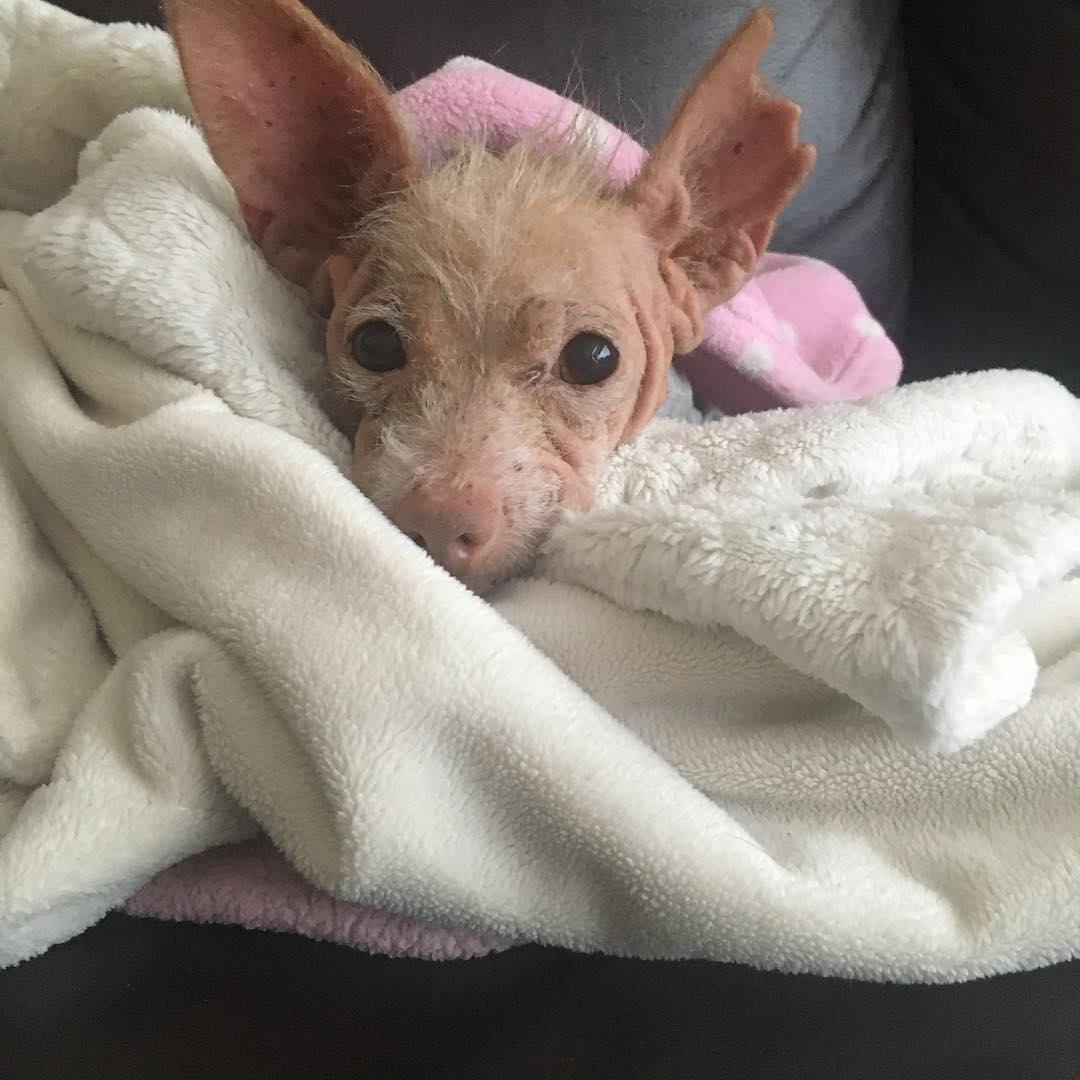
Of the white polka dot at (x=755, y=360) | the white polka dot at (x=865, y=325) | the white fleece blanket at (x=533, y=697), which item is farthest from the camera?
the white polka dot at (x=865, y=325)

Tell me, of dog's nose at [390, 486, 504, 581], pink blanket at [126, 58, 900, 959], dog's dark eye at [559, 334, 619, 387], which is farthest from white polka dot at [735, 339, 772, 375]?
dog's nose at [390, 486, 504, 581]

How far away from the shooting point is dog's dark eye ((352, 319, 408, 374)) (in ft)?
2.00

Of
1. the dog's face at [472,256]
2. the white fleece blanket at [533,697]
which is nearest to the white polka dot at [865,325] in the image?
the dog's face at [472,256]

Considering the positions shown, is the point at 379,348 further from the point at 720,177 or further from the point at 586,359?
the point at 720,177

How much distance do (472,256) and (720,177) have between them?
0.21 metres

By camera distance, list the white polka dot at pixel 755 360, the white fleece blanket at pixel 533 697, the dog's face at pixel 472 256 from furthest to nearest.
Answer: the white polka dot at pixel 755 360, the dog's face at pixel 472 256, the white fleece blanket at pixel 533 697

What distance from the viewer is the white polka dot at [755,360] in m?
0.82

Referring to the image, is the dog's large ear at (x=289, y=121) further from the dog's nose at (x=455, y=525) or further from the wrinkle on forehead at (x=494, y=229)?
the dog's nose at (x=455, y=525)

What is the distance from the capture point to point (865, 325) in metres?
0.98

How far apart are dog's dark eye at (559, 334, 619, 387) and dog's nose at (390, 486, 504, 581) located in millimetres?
111

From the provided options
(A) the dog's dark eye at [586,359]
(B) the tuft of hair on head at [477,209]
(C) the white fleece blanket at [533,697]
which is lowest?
(C) the white fleece blanket at [533,697]

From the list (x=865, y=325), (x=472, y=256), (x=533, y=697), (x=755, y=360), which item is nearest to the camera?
(x=533, y=697)

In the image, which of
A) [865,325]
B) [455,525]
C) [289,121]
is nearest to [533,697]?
[455,525]

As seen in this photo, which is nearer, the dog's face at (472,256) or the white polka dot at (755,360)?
the dog's face at (472,256)
